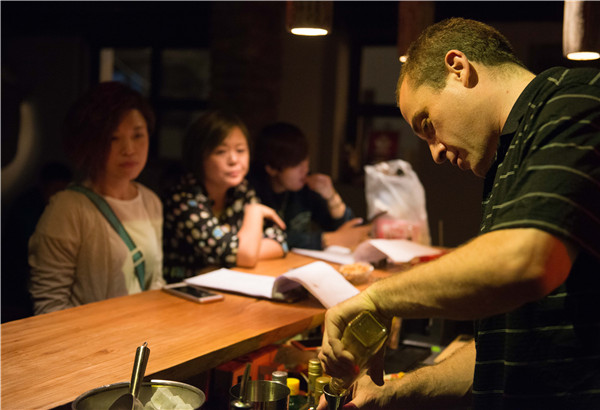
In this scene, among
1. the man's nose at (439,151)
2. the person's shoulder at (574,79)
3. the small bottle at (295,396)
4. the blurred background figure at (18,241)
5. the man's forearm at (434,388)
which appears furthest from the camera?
the blurred background figure at (18,241)

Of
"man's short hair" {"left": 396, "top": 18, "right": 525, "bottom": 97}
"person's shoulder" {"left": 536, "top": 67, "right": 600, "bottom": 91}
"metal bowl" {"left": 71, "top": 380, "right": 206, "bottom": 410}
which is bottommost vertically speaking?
"metal bowl" {"left": 71, "top": 380, "right": 206, "bottom": 410}

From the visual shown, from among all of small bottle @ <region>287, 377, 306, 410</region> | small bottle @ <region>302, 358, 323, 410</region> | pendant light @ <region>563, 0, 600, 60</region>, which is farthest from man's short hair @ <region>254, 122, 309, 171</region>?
small bottle @ <region>302, 358, 323, 410</region>

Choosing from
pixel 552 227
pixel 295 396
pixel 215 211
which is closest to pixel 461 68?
pixel 552 227

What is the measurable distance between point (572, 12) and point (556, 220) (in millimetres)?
1511

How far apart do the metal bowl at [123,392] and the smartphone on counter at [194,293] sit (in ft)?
2.90

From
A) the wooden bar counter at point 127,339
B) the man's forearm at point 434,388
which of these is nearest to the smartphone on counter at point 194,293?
the wooden bar counter at point 127,339

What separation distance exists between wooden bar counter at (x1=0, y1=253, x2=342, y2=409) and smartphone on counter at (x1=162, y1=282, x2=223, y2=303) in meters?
0.03

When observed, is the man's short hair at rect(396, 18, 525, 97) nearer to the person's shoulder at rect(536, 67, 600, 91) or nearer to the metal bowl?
the person's shoulder at rect(536, 67, 600, 91)

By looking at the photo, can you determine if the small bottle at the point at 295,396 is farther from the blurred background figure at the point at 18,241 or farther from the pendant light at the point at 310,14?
the blurred background figure at the point at 18,241

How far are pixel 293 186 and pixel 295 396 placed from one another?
2.16 metres

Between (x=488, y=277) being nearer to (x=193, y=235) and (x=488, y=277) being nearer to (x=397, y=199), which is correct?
(x=193, y=235)

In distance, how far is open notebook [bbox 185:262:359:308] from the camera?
209 centimetres

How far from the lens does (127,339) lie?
168 centimetres

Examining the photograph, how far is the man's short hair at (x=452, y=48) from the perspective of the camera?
1.24 m
